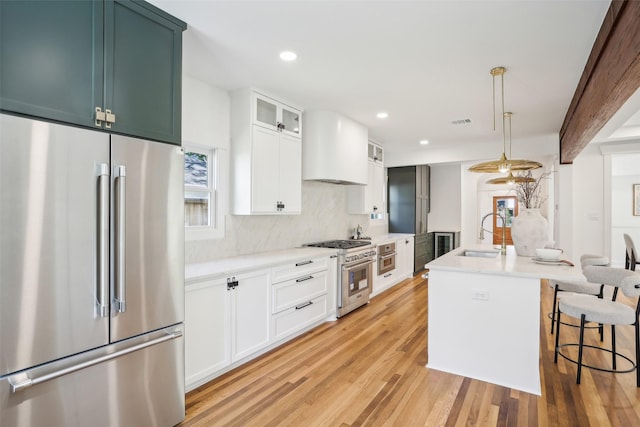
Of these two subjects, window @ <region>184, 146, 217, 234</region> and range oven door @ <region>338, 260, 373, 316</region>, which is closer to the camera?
window @ <region>184, 146, 217, 234</region>

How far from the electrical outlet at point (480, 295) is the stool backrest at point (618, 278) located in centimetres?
115

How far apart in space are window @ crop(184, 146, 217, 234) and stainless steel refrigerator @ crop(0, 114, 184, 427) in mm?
1133

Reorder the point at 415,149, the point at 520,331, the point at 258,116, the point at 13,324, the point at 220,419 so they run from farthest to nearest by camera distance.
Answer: the point at 415,149
the point at 258,116
the point at 520,331
the point at 220,419
the point at 13,324

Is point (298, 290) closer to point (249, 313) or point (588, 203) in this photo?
point (249, 313)

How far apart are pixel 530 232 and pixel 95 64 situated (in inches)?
143

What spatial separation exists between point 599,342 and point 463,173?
4.84 metres

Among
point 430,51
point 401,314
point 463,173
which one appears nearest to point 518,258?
point 401,314

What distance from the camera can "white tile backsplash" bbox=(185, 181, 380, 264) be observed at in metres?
3.37

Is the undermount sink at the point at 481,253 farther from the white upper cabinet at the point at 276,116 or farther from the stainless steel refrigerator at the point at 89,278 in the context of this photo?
the stainless steel refrigerator at the point at 89,278

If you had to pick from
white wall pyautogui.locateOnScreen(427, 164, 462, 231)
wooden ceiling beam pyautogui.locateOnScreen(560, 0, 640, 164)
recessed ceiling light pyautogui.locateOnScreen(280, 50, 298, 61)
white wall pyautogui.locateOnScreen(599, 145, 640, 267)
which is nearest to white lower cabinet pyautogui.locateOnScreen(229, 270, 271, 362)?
recessed ceiling light pyautogui.locateOnScreen(280, 50, 298, 61)

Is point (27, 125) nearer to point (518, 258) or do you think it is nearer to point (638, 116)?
point (518, 258)

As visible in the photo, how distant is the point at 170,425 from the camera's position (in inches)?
81.7

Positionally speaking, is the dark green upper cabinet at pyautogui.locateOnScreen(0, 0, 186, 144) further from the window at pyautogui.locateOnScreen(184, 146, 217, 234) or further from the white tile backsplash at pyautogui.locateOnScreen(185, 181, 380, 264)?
the white tile backsplash at pyautogui.locateOnScreen(185, 181, 380, 264)

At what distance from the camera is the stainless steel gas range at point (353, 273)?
4191 mm
